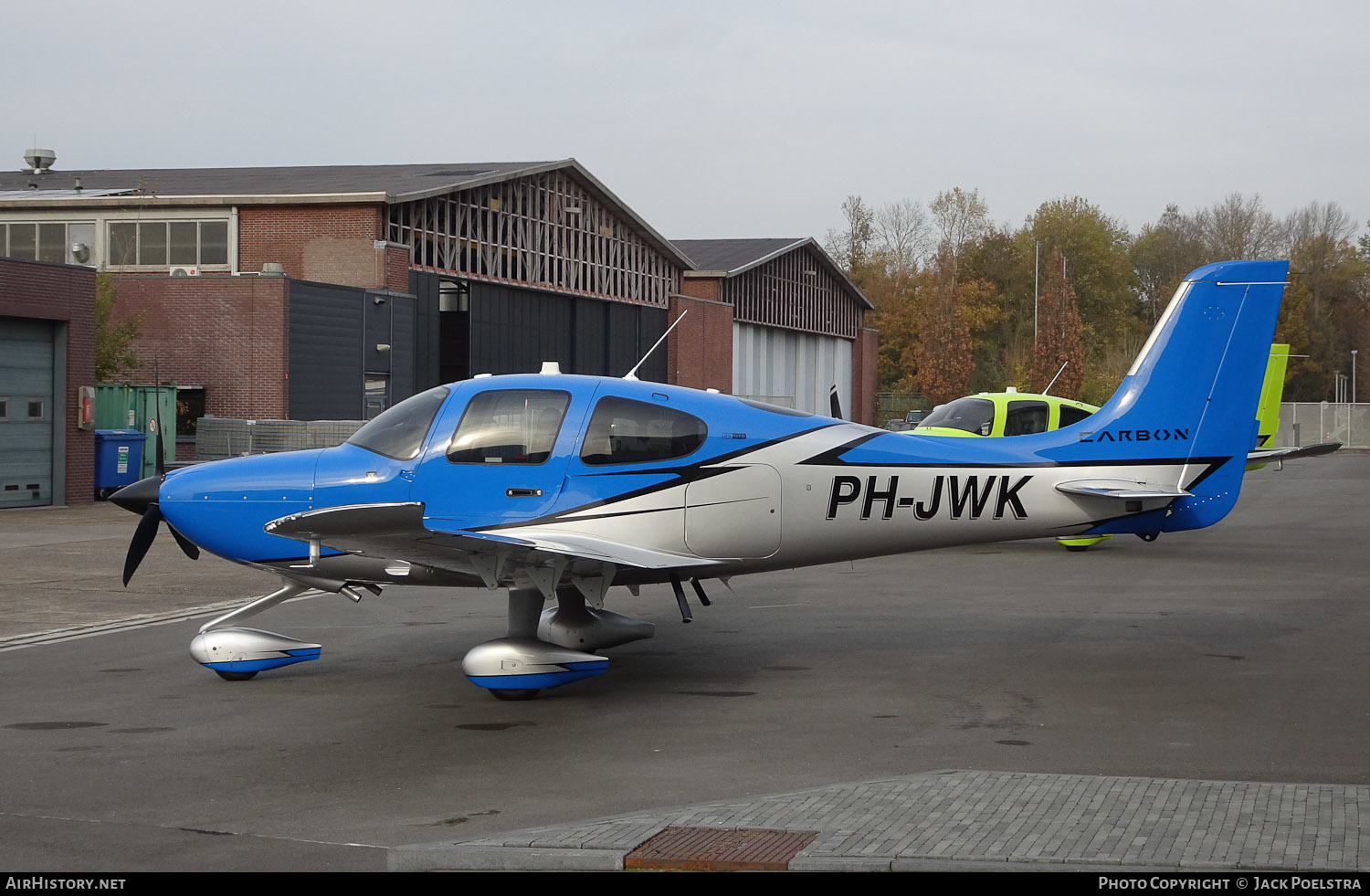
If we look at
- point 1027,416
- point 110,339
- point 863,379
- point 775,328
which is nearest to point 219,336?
point 110,339

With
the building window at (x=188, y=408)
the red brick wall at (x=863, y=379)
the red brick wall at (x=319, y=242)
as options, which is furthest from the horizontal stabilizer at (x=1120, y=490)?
the red brick wall at (x=863, y=379)

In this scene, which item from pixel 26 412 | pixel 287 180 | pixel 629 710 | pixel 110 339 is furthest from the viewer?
pixel 287 180

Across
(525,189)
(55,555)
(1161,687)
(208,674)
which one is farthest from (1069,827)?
(525,189)

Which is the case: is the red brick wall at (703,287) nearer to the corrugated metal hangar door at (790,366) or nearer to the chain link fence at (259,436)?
the corrugated metal hangar door at (790,366)

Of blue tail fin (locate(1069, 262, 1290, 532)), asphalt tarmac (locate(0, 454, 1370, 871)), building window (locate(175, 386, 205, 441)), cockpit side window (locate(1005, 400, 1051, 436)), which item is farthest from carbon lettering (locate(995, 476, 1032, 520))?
building window (locate(175, 386, 205, 441))

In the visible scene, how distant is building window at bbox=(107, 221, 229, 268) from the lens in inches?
1521

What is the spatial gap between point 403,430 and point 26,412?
63.8 feet

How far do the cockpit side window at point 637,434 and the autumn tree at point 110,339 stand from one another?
25.9 metres

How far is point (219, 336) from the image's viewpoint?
34.3 metres

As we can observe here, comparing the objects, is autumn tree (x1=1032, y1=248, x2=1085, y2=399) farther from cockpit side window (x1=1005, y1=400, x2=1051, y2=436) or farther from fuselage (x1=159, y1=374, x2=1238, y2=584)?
fuselage (x1=159, y1=374, x2=1238, y2=584)

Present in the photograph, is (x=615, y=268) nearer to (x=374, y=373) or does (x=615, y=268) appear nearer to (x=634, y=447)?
(x=374, y=373)

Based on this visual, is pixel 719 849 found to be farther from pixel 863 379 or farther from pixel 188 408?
pixel 863 379

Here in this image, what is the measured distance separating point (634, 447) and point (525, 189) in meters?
35.6

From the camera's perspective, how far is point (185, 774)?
295 inches
